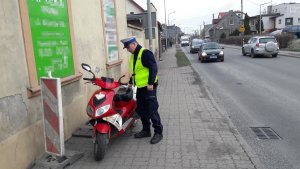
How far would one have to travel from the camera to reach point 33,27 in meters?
4.39

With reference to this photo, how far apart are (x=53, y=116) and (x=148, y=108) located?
176 cm

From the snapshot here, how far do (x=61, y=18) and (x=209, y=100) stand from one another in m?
4.99

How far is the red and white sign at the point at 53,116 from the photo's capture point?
4059 millimetres

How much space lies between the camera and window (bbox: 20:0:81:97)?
4.26 meters

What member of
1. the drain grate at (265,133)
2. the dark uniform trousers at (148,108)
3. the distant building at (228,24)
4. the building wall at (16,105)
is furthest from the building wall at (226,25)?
the building wall at (16,105)

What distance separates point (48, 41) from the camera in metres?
4.81

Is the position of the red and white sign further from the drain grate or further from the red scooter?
the drain grate

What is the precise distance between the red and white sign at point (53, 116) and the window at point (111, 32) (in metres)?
3.85

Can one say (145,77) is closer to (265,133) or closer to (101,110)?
(101,110)

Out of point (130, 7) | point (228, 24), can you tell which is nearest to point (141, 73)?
point (130, 7)

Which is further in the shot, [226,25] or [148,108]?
[226,25]

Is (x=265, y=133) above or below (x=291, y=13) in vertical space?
below

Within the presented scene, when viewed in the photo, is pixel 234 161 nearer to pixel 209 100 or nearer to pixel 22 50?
pixel 22 50

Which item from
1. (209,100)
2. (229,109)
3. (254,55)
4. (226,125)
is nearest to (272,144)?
(226,125)
